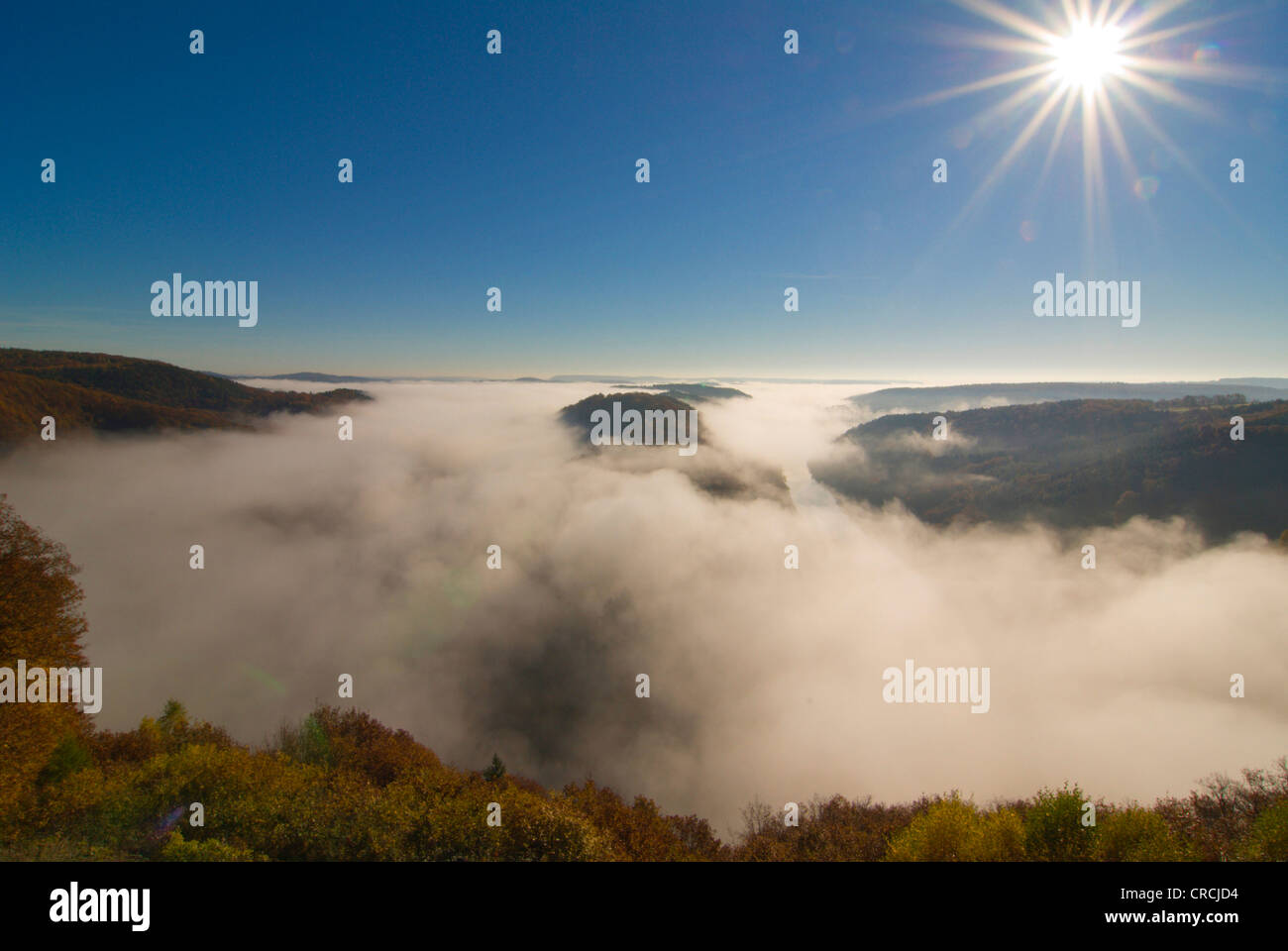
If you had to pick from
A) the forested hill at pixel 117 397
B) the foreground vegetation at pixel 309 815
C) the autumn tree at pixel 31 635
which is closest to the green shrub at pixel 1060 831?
the foreground vegetation at pixel 309 815

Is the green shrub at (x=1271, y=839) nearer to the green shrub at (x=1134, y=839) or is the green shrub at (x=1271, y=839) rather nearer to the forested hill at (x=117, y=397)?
the green shrub at (x=1134, y=839)

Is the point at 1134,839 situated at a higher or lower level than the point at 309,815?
lower

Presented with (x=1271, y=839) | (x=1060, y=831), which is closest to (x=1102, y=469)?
(x=1271, y=839)

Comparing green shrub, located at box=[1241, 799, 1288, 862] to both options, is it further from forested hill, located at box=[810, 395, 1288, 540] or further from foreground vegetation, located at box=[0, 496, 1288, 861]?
forested hill, located at box=[810, 395, 1288, 540]

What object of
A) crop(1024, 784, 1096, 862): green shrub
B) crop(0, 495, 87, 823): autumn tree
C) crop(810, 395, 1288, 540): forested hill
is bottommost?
crop(1024, 784, 1096, 862): green shrub

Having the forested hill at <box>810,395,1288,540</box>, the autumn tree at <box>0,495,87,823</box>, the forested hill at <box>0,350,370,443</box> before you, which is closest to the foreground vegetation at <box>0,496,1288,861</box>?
the autumn tree at <box>0,495,87,823</box>

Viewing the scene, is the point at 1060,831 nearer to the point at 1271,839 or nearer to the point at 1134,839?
the point at 1134,839
